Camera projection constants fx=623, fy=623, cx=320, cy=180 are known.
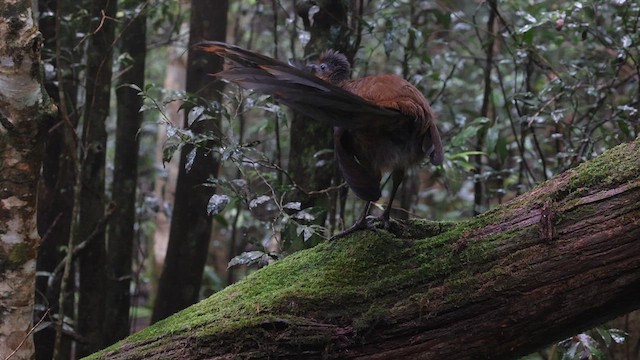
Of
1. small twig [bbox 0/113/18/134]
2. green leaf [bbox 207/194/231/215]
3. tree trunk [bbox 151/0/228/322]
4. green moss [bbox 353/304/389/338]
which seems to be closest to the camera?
green moss [bbox 353/304/389/338]

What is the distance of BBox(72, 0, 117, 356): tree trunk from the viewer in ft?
13.1

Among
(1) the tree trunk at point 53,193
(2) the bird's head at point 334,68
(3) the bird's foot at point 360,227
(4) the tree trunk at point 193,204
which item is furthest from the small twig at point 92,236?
(3) the bird's foot at point 360,227

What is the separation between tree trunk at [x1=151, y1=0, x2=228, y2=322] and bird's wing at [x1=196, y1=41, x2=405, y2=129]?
2155 mm

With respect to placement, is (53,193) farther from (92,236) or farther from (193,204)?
(193,204)


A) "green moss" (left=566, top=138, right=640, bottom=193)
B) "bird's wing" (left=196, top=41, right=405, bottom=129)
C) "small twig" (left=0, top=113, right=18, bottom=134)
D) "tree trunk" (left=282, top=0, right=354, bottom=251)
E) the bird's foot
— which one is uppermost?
"tree trunk" (left=282, top=0, right=354, bottom=251)

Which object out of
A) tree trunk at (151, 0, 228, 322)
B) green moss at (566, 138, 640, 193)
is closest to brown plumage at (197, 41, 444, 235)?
green moss at (566, 138, 640, 193)

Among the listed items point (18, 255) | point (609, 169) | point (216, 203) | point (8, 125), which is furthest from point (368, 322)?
point (8, 125)

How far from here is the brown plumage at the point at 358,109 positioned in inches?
83.5

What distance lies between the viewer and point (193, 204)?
429 cm

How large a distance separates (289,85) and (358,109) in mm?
301

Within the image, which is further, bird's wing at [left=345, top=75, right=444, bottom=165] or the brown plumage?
bird's wing at [left=345, top=75, right=444, bottom=165]

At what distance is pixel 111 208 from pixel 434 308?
7.46ft

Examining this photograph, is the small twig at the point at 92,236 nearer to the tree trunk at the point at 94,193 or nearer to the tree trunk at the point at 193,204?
the tree trunk at the point at 94,193

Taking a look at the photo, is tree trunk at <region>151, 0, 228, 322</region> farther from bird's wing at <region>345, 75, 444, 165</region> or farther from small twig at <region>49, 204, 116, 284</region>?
bird's wing at <region>345, 75, 444, 165</region>
